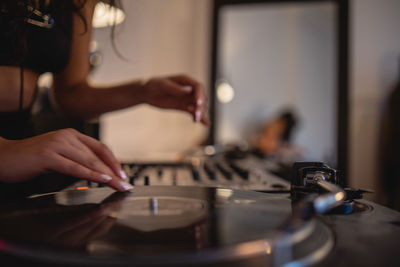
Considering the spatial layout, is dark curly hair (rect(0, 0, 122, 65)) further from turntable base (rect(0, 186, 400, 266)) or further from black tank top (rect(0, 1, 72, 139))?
turntable base (rect(0, 186, 400, 266))

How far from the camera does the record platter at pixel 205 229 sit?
0.23 metres

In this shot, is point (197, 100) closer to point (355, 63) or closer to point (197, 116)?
point (197, 116)

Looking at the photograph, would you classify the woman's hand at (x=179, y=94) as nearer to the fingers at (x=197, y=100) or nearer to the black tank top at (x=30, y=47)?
the fingers at (x=197, y=100)

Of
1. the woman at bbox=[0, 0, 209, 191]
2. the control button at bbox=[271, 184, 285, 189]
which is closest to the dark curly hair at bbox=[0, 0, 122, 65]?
the woman at bbox=[0, 0, 209, 191]

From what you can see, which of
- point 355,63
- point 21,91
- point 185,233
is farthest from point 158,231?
point 355,63

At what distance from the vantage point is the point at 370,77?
320 cm

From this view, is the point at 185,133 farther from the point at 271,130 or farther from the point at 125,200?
the point at 125,200

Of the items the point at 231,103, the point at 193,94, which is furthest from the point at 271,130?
the point at 193,94

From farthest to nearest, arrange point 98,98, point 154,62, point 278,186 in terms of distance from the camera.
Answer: point 154,62 < point 98,98 < point 278,186

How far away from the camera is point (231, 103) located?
394 cm

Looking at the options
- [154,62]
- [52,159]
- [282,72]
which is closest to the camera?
[52,159]

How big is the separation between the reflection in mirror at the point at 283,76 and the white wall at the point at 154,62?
1.94 feet

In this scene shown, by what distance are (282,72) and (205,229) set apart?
4.10m

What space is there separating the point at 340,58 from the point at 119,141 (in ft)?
8.09
